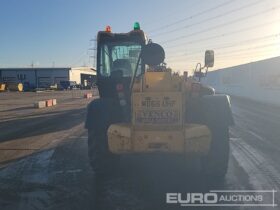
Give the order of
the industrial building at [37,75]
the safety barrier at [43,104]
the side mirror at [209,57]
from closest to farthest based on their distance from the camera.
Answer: the side mirror at [209,57] → the safety barrier at [43,104] → the industrial building at [37,75]

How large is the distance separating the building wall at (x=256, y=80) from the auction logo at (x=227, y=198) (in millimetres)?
21333

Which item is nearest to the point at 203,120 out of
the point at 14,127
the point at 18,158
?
Result: the point at 18,158

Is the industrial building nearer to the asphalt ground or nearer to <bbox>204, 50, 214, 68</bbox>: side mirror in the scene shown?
the asphalt ground

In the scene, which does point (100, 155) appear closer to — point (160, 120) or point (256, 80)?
point (160, 120)

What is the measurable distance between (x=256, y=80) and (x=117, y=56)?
25969 mm

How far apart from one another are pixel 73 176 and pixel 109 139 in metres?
1.24

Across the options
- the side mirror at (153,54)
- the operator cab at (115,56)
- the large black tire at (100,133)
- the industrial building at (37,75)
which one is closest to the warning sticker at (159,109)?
the side mirror at (153,54)

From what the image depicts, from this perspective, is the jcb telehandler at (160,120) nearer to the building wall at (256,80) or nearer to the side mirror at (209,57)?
the side mirror at (209,57)

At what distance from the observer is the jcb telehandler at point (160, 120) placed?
6.76 meters

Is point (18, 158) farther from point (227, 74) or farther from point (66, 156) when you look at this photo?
point (227, 74)

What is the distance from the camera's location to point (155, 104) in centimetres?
691

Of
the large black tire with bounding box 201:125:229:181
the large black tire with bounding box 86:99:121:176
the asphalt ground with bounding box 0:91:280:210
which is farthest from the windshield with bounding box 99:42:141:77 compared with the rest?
the large black tire with bounding box 201:125:229:181

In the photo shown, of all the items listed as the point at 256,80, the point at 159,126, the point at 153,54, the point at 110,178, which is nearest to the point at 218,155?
the point at 159,126

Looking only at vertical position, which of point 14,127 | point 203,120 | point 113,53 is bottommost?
point 14,127
